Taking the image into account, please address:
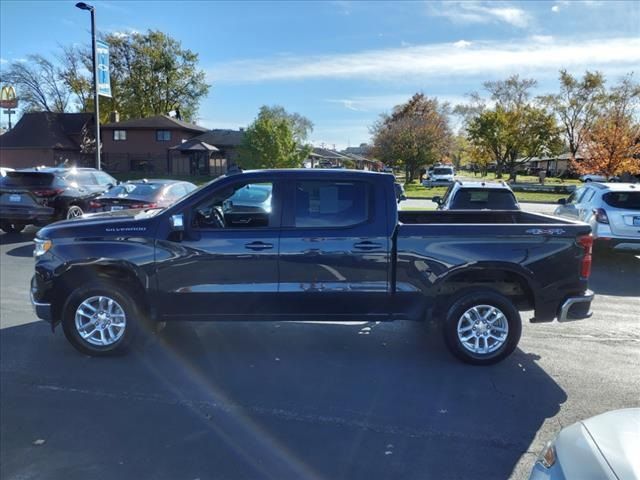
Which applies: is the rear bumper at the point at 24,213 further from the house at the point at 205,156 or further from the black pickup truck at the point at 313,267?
the house at the point at 205,156

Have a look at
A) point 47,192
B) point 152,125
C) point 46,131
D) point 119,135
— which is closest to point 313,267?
point 47,192

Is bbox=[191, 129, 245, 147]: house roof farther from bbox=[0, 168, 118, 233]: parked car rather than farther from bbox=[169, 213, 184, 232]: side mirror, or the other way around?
bbox=[169, 213, 184, 232]: side mirror

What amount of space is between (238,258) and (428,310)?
6.45 feet

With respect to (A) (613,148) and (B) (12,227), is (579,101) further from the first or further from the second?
(B) (12,227)

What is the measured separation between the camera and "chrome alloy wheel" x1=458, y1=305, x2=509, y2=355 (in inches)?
183

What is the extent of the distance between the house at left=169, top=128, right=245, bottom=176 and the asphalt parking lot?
3888cm

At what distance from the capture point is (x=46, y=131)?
44.7 meters

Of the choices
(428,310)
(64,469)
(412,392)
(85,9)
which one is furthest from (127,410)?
(85,9)

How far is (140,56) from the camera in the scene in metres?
56.8

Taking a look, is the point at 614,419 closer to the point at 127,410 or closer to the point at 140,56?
the point at 127,410

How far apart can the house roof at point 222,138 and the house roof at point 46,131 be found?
38.6 feet

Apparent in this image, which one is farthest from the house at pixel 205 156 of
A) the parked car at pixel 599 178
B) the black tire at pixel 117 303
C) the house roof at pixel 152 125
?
the black tire at pixel 117 303

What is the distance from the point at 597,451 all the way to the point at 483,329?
2.76 meters

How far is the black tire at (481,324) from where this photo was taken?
15.1 feet
